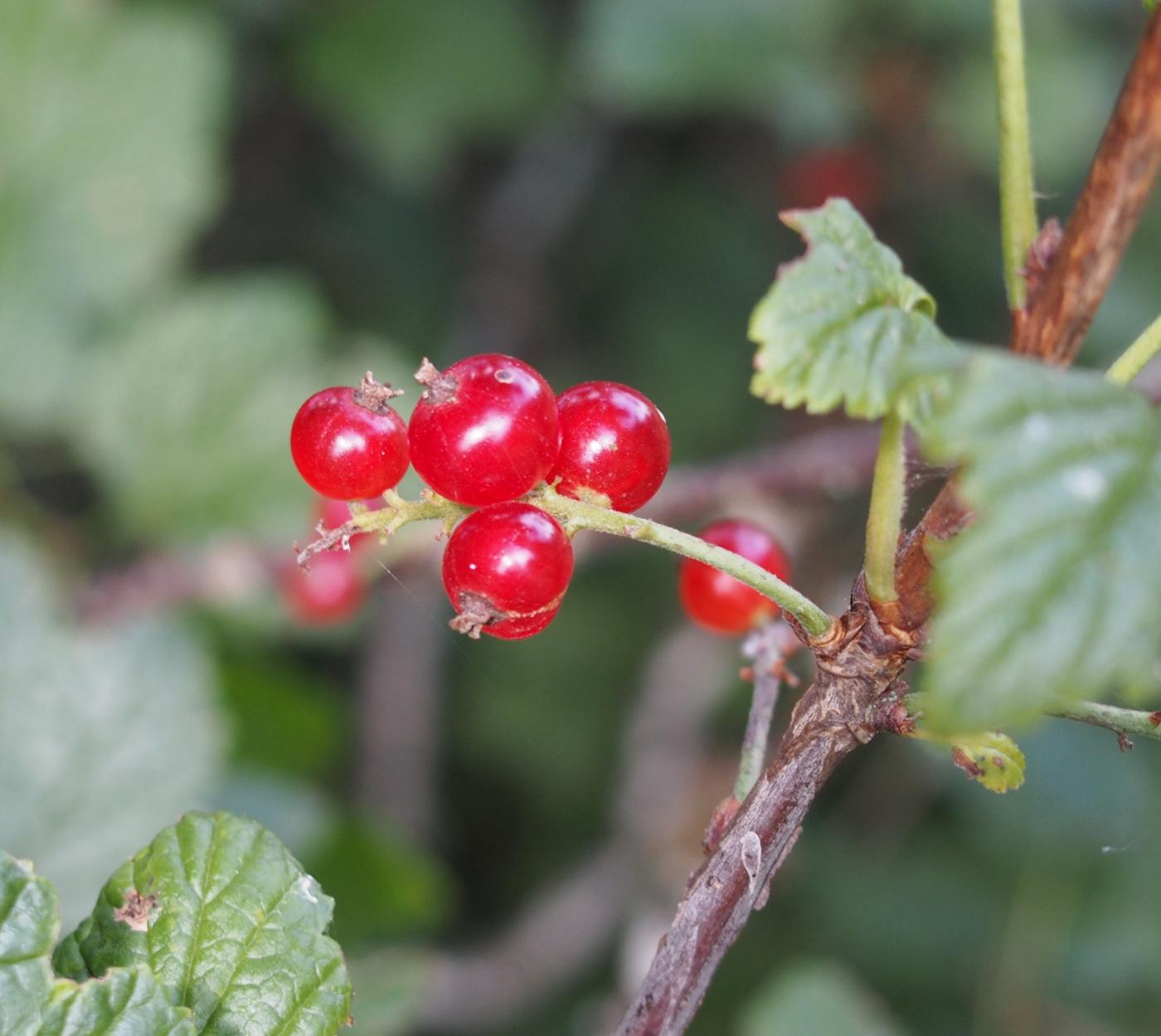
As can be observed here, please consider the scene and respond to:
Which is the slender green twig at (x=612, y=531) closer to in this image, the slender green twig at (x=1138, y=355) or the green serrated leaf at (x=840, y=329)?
the green serrated leaf at (x=840, y=329)

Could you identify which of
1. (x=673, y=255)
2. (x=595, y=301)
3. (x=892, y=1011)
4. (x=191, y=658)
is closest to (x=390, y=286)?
(x=595, y=301)

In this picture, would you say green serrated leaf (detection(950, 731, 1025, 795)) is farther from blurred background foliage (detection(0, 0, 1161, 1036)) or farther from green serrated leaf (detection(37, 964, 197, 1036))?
blurred background foliage (detection(0, 0, 1161, 1036))

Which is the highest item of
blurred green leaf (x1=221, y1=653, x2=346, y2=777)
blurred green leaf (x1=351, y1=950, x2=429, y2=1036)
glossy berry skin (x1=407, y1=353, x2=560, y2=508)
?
glossy berry skin (x1=407, y1=353, x2=560, y2=508)

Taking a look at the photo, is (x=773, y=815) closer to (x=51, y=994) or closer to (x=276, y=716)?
(x=51, y=994)

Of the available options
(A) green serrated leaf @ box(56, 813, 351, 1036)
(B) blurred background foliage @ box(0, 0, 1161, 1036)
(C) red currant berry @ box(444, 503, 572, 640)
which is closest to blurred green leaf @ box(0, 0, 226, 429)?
(B) blurred background foliage @ box(0, 0, 1161, 1036)

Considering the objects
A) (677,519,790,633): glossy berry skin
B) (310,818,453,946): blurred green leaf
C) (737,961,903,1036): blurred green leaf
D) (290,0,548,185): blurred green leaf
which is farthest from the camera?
(290,0,548,185): blurred green leaf

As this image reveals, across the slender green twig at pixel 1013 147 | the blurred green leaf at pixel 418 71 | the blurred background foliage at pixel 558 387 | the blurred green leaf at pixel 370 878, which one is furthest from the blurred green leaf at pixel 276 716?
the slender green twig at pixel 1013 147
